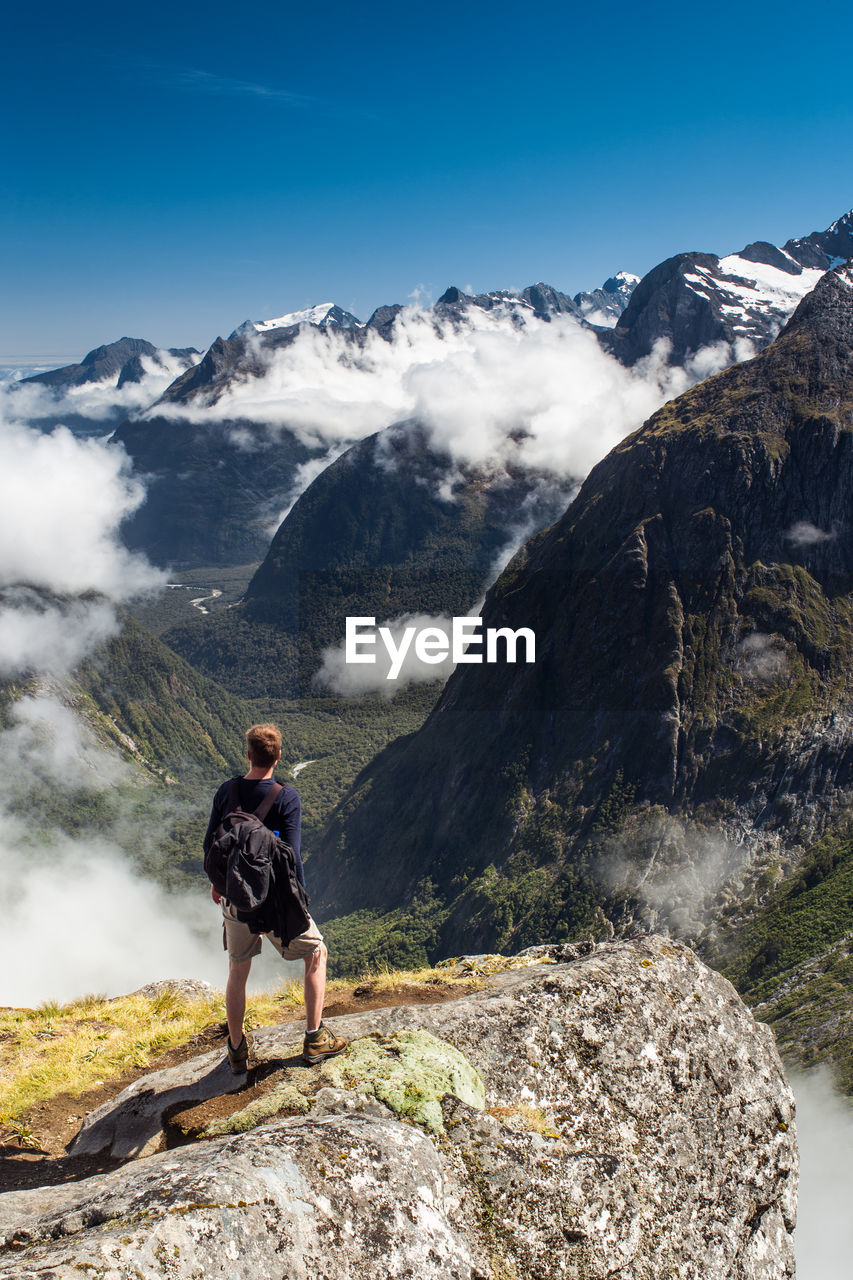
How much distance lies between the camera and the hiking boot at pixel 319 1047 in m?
10.6

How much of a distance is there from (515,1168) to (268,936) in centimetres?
449

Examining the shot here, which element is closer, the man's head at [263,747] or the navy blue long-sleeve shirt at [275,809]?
the navy blue long-sleeve shirt at [275,809]

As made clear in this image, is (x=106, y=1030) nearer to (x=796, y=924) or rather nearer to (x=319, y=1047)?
(x=319, y=1047)

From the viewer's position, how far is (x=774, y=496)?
5723 inches

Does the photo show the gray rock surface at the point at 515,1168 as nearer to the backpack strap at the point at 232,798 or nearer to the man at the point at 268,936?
the man at the point at 268,936

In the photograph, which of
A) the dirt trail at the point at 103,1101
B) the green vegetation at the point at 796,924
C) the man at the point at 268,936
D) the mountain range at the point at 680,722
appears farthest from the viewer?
the mountain range at the point at 680,722

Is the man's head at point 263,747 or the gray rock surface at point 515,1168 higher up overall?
the man's head at point 263,747

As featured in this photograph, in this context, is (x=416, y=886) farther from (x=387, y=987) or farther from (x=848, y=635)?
(x=387, y=987)

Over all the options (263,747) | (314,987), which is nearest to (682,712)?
(314,987)

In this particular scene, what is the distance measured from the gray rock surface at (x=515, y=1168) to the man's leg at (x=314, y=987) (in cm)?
112

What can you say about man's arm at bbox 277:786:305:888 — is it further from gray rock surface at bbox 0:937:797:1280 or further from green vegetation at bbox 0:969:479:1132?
green vegetation at bbox 0:969:479:1132

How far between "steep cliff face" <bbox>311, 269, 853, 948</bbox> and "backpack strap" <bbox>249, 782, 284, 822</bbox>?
422 ft

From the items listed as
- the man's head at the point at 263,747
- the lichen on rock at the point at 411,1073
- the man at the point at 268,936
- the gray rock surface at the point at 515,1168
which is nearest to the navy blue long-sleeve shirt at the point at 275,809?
the man at the point at 268,936

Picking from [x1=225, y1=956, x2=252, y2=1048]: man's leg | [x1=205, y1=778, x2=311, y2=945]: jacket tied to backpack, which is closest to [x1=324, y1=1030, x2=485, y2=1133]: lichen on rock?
[x1=225, y1=956, x2=252, y2=1048]: man's leg
